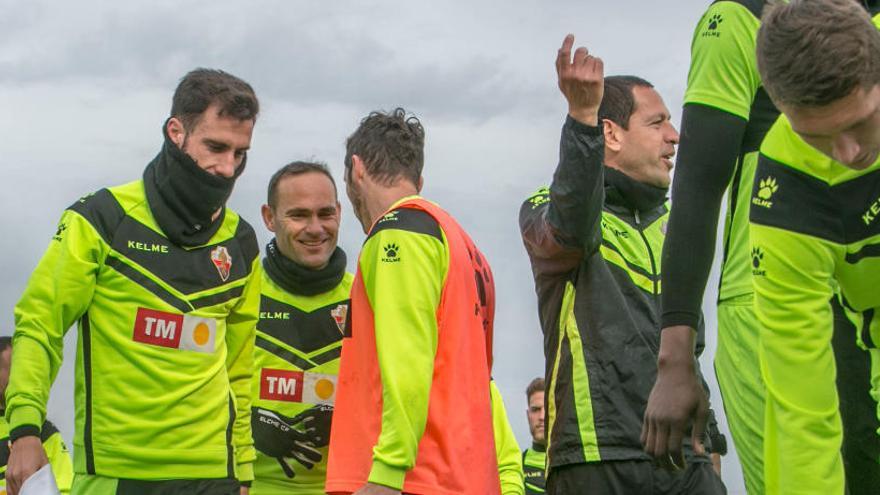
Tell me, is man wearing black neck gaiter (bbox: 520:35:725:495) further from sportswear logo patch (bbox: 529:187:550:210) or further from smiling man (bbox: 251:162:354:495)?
smiling man (bbox: 251:162:354:495)

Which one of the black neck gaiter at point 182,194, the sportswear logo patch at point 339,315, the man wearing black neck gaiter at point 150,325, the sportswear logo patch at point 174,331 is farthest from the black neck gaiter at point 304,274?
the sportswear logo patch at point 174,331

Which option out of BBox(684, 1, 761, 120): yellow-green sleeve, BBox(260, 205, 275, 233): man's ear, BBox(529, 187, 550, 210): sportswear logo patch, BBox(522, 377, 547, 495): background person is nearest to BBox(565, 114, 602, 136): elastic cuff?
BBox(529, 187, 550, 210): sportswear logo patch

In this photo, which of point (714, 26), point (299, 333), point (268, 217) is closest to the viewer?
point (714, 26)

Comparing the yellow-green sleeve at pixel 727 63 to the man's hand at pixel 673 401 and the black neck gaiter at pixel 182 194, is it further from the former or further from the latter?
the black neck gaiter at pixel 182 194

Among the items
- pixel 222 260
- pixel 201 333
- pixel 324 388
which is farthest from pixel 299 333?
pixel 201 333

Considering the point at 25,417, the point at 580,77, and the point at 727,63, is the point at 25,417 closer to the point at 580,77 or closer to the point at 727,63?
the point at 580,77

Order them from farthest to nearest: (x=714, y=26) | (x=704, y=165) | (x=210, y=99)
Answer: (x=210, y=99) → (x=714, y=26) → (x=704, y=165)

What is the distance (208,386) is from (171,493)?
0.48m

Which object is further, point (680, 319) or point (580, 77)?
point (580, 77)

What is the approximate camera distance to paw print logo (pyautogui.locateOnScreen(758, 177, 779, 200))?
299cm

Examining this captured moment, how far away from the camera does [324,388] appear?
6.46 meters

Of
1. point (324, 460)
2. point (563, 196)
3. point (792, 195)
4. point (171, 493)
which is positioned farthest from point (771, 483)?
point (324, 460)

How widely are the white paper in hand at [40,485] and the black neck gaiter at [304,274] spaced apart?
6.26 ft

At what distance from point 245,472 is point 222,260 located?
96 cm
